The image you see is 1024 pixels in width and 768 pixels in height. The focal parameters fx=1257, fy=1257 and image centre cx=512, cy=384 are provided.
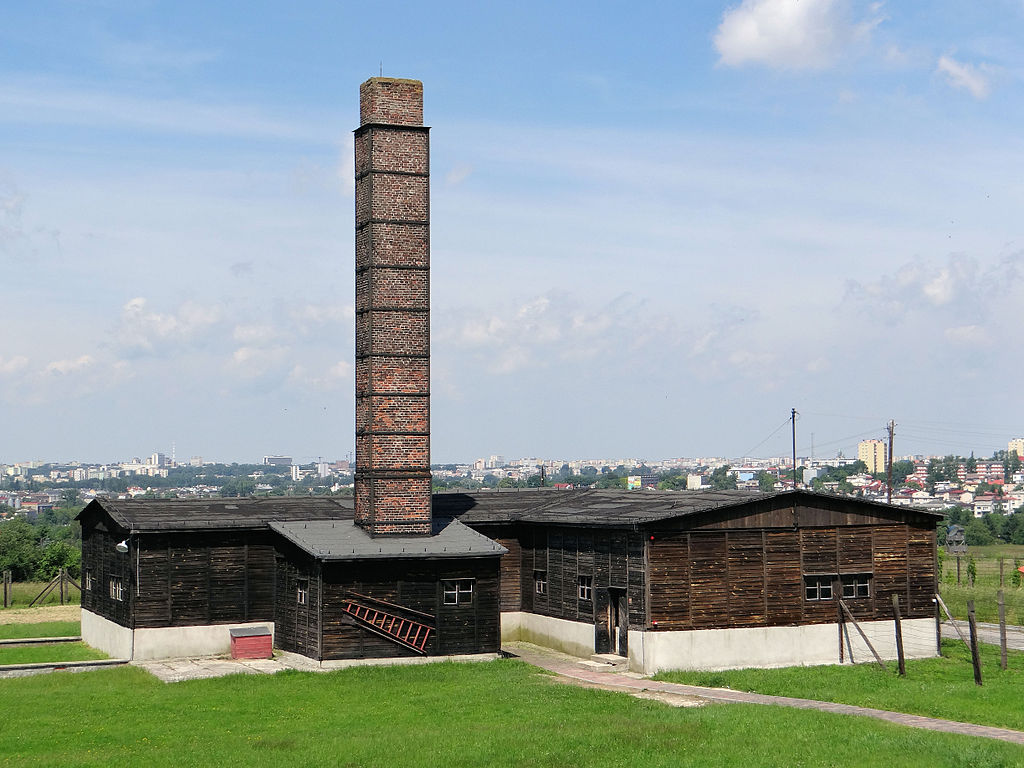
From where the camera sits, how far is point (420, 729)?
27188 millimetres

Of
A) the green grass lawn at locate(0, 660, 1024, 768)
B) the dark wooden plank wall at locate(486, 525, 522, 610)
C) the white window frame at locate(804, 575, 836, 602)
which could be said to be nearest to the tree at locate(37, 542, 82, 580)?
the dark wooden plank wall at locate(486, 525, 522, 610)

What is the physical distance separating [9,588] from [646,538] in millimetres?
35056

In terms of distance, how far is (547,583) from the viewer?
42.4 meters

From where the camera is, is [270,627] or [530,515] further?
[530,515]

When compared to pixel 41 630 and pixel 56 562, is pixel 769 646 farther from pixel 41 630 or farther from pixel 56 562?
pixel 56 562

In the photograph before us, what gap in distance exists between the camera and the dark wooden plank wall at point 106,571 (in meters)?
39.4

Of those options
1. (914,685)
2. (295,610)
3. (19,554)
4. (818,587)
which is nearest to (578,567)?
(818,587)

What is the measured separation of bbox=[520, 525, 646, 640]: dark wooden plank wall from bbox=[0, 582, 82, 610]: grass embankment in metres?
24.0

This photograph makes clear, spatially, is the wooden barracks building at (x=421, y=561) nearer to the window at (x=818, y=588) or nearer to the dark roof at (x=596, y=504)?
Result: the window at (x=818, y=588)

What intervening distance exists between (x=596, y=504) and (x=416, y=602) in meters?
9.11

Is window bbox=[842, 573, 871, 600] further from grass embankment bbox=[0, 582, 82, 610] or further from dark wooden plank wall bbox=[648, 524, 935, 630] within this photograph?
grass embankment bbox=[0, 582, 82, 610]

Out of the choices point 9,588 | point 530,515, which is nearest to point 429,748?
point 530,515

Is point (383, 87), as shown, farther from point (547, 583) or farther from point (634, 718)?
point (634, 718)

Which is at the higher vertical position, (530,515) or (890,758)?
Result: (530,515)
